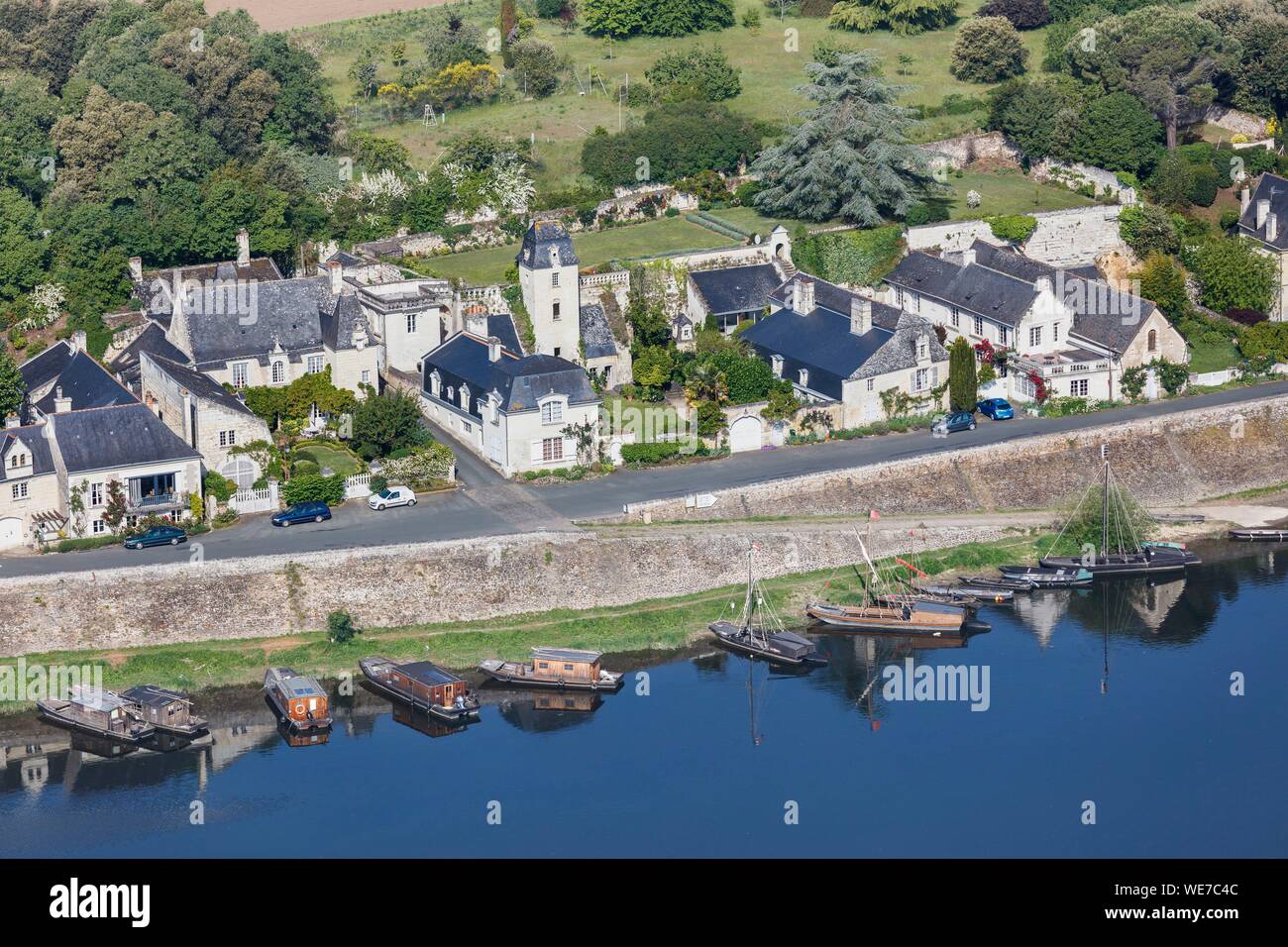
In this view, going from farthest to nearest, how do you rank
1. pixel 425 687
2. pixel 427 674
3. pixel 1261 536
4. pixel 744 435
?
pixel 744 435
pixel 1261 536
pixel 427 674
pixel 425 687

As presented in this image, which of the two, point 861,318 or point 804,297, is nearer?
point 861,318

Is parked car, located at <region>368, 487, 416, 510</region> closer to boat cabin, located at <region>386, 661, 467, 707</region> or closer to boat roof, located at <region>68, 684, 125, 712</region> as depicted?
boat cabin, located at <region>386, 661, 467, 707</region>

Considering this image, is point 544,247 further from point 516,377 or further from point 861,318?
point 861,318

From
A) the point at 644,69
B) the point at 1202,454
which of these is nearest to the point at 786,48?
the point at 644,69

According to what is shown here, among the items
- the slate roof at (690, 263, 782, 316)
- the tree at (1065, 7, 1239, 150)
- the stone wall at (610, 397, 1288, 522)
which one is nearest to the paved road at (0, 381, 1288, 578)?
the stone wall at (610, 397, 1288, 522)

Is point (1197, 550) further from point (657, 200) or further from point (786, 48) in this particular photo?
point (786, 48)

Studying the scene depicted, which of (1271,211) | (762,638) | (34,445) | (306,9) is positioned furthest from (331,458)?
(306,9)
